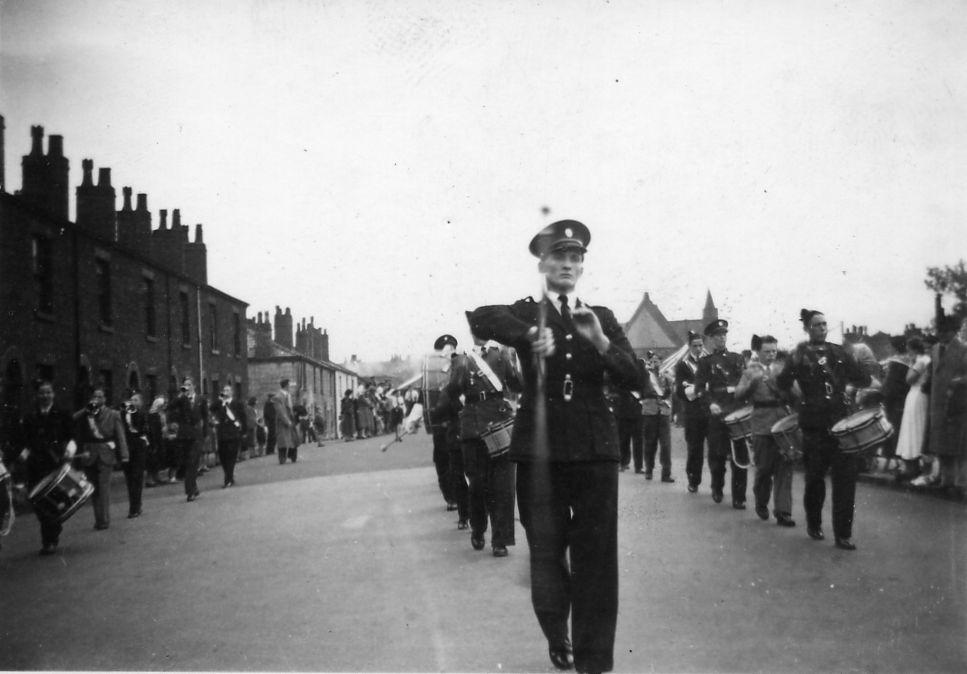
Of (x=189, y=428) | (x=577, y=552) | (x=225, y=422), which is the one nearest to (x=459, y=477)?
(x=577, y=552)

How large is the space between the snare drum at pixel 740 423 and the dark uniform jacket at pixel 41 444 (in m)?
7.51

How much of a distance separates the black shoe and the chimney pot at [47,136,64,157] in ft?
20.1

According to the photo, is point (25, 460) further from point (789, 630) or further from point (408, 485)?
point (789, 630)

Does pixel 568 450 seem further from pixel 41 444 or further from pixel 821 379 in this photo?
pixel 41 444

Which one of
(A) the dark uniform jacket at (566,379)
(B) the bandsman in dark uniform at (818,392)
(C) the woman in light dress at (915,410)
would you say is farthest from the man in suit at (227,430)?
(A) the dark uniform jacket at (566,379)

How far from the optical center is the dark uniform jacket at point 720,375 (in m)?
11.7

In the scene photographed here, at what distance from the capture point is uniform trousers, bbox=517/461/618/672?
454 cm

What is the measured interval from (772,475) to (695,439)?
238cm

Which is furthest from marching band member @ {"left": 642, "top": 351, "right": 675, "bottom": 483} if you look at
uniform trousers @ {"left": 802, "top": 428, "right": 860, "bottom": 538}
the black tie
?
the black tie

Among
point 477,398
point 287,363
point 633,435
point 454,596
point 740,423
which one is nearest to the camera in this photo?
point 454,596

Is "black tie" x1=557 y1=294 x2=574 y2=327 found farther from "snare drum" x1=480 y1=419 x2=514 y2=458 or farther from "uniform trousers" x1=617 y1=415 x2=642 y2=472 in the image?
"uniform trousers" x1=617 y1=415 x2=642 y2=472

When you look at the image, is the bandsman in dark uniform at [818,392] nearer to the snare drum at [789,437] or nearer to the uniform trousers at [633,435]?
the snare drum at [789,437]

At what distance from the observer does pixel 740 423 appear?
34.9 feet

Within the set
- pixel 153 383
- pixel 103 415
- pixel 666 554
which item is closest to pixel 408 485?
pixel 103 415
